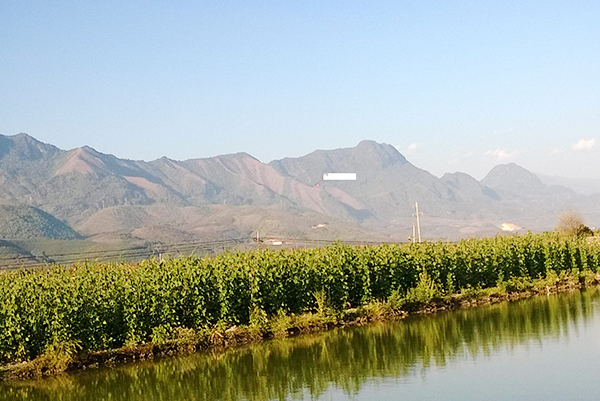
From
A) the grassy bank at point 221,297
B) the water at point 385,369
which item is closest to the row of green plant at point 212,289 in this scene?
the grassy bank at point 221,297

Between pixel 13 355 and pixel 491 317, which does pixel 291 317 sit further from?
pixel 13 355

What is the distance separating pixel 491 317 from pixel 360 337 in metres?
6.27

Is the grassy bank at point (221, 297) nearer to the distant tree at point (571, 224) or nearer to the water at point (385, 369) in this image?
the water at point (385, 369)

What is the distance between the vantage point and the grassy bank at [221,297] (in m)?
25.4

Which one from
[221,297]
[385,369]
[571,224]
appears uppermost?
[571,224]

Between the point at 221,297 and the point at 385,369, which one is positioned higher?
the point at 221,297

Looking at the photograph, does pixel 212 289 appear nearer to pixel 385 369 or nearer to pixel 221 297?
pixel 221 297

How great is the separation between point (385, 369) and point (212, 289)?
9.27 meters

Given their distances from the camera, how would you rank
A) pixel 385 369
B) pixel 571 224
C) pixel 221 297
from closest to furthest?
pixel 385 369 → pixel 221 297 → pixel 571 224

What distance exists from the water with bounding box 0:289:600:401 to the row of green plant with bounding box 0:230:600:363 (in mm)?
1934

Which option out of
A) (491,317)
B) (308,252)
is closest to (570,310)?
(491,317)

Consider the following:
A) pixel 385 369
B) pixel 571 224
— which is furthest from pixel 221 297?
pixel 571 224

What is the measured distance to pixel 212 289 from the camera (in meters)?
29.4

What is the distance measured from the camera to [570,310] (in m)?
32.9
